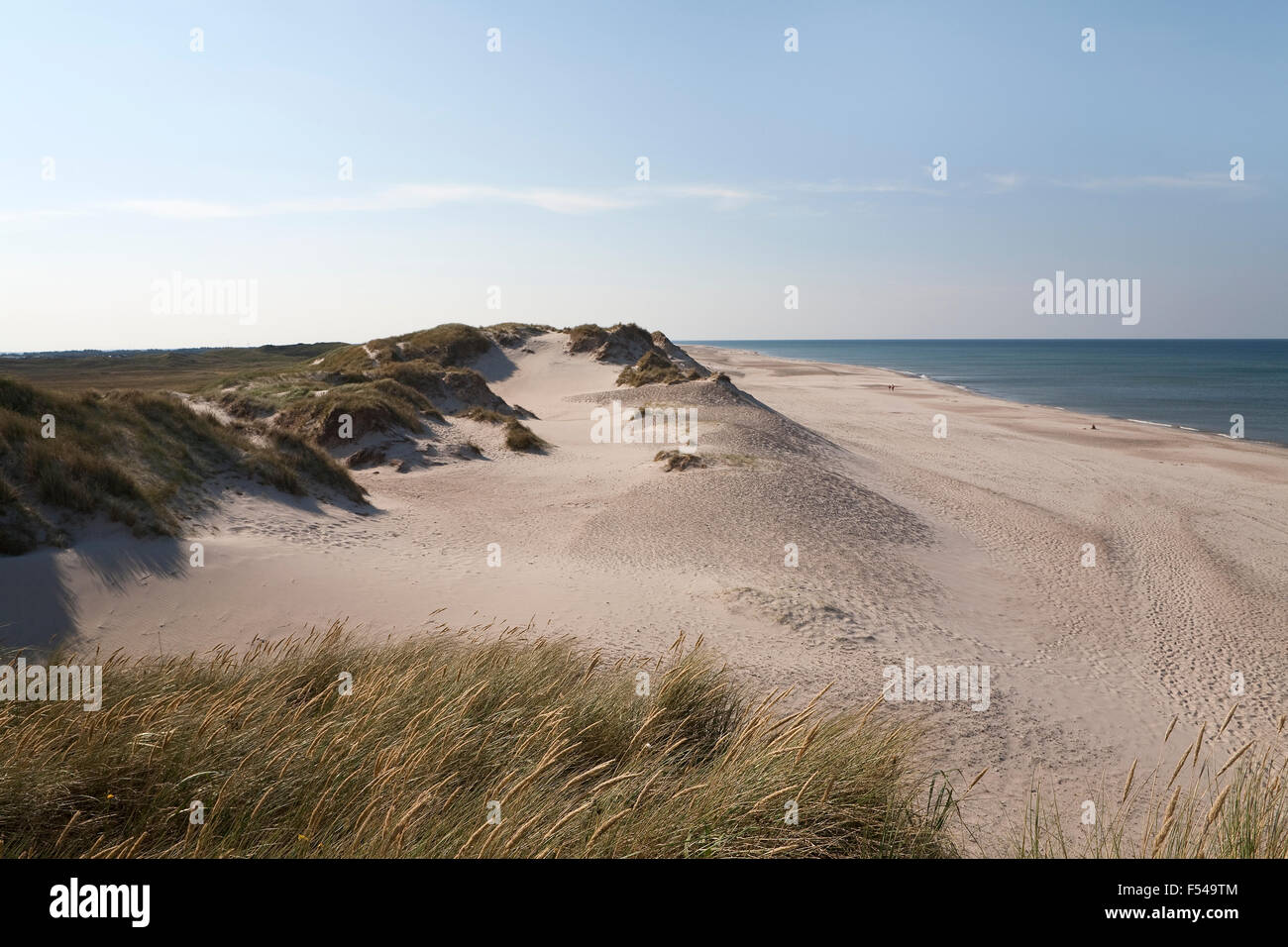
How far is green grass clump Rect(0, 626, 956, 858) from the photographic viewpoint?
2906 millimetres

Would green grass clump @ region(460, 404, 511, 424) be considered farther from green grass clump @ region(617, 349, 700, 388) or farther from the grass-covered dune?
green grass clump @ region(617, 349, 700, 388)

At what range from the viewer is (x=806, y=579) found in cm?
1203

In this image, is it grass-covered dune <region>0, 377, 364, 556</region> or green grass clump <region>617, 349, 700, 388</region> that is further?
green grass clump <region>617, 349, 700, 388</region>

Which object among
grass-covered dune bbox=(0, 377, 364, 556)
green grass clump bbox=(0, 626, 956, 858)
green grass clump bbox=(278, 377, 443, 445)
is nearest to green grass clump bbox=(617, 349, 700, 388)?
green grass clump bbox=(278, 377, 443, 445)

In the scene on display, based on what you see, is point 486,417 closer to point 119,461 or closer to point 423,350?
point 119,461

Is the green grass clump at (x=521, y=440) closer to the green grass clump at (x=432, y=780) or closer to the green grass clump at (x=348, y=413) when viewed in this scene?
the green grass clump at (x=348, y=413)

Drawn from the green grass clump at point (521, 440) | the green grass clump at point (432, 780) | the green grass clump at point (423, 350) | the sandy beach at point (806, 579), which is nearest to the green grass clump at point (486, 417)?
the sandy beach at point (806, 579)

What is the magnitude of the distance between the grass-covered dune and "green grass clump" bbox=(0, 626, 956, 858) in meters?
6.69

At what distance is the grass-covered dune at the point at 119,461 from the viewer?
Answer: 31.2ft

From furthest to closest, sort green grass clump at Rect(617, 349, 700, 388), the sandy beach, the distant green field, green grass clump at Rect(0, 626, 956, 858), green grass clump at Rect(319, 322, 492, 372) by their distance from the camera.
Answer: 1. green grass clump at Rect(319, 322, 492, 372)
2. green grass clump at Rect(617, 349, 700, 388)
3. the distant green field
4. the sandy beach
5. green grass clump at Rect(0, 626, 956, 858)
